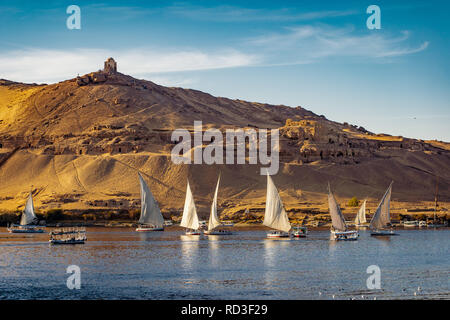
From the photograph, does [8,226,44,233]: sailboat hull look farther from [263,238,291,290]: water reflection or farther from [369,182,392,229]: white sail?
[369,182,392,229]: white sail

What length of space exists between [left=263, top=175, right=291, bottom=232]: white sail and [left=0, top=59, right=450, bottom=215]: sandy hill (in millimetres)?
29590

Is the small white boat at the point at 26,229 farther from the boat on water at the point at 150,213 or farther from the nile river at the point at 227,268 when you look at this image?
the boat on water at the point at 150,213

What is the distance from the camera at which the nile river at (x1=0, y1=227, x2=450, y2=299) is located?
30422 mm

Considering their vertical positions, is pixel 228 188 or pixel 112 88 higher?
pixel 112 88

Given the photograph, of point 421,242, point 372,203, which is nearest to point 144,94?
point 372,203

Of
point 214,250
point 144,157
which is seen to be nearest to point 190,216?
point 214,250

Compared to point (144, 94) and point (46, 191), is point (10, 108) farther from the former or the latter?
point (46, 191)

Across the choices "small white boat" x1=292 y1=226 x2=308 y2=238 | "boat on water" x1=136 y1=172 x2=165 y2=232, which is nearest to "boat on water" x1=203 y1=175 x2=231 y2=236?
"boat on water" x1=136 y1=172 x2=165 y2=232

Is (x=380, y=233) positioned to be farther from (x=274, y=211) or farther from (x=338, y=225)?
(x=274, y=211)

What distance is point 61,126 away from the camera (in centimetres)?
11838

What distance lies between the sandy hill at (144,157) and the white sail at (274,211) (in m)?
29.6

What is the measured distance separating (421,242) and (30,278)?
32419 mm

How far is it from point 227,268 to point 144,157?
66.0 m

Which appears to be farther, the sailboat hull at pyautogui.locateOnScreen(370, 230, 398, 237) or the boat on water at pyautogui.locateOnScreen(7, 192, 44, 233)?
the boat on water at pyautogui.locateOnScreen(7, 192, 44, 233)
